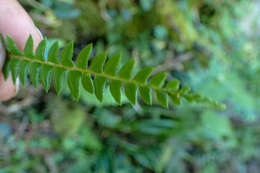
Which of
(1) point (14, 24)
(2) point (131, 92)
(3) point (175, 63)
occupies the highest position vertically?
(3) point (175, 63)

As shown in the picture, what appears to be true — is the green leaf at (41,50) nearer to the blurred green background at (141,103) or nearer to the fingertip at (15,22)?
the fingertip at (15,22)

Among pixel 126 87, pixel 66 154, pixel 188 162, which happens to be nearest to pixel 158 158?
pixel 188 162

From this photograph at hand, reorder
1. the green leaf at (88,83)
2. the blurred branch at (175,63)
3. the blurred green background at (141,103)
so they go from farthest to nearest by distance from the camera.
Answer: the blurred branch at (175,63), the blurred green background at (141,103), the green leaf at (88,83)

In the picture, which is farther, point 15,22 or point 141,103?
point 141,103

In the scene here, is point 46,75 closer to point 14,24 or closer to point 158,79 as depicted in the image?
point 14,24

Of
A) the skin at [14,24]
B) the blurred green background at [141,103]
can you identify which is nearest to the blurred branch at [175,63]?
the blurred green background at [141,103]

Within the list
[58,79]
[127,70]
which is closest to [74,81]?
[58,79]

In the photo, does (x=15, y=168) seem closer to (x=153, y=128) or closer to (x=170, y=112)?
(x=153, y=128)
